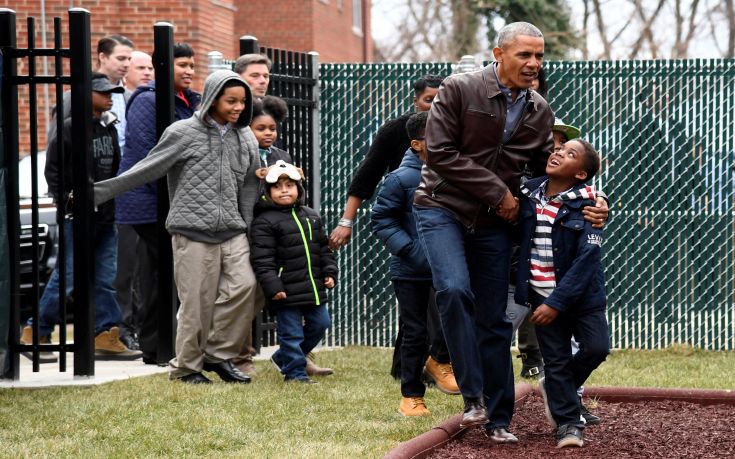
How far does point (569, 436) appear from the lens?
6.59 metres

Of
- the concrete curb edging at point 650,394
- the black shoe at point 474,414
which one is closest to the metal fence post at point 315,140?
the concrete curb edging at point 650,394

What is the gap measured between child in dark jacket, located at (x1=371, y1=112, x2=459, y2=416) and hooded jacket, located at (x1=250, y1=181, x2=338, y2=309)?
91 centimetres

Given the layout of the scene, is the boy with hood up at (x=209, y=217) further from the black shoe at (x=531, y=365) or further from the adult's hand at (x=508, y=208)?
the adult's hand at (x=508, y=208)

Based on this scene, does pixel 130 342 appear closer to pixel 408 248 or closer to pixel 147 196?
pixel 147 196

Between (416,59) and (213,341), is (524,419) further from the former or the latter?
(416,59)

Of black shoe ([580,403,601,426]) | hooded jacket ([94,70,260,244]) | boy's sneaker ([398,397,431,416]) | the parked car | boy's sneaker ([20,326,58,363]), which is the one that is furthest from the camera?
the parked car

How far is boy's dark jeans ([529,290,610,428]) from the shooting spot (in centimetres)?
660

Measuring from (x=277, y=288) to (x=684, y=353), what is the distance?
12.1 feet

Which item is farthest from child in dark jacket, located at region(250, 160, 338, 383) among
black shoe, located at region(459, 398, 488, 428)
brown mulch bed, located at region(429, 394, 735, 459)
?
black shoe, located at region(459, 398, 488, 428)

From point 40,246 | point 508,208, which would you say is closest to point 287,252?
point 508,208

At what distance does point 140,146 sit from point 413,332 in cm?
301

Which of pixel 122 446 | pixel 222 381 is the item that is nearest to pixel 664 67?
pixel 222 381

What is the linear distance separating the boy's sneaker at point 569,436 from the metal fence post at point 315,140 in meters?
5.11

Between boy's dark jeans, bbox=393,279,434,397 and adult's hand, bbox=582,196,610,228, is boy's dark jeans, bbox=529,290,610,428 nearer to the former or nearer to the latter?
adult's hand, bbox=582,196,610,228
